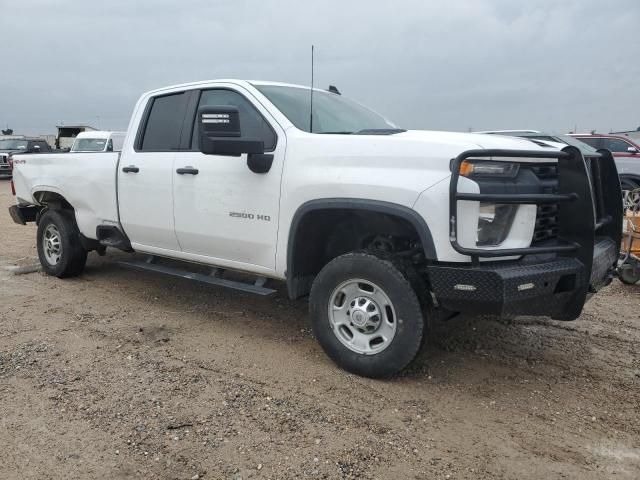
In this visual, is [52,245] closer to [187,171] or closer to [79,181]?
[79,181]

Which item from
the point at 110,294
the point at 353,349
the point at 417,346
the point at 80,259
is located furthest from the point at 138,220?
the point at 417,346

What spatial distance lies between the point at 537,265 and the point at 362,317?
1.12m

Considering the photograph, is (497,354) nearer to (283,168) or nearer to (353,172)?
(353,172)

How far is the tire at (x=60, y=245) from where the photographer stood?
6.30 meters

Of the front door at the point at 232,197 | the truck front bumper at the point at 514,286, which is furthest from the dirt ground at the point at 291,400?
the front door at the point at 232,197

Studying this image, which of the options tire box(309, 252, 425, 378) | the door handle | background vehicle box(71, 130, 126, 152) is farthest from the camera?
background vehicle box(71, 130, 126, 152)

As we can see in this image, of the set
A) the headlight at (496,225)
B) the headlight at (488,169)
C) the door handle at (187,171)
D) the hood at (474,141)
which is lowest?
the headlight at (496,225)

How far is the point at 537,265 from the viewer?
10.9 feet

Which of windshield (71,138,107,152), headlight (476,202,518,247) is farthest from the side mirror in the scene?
windshield (71,138,107,152)

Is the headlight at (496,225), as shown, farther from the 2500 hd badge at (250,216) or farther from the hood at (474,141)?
the 2500 hd badge at (250,216)

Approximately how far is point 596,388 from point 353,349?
160 centimetres

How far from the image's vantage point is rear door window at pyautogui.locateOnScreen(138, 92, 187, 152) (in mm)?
5031

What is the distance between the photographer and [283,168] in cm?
403

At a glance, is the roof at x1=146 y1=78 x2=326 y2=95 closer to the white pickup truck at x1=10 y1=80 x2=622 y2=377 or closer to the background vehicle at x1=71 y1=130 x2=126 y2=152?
the white pickup truck at x1=10 y1=80 x2=622 y2=377
